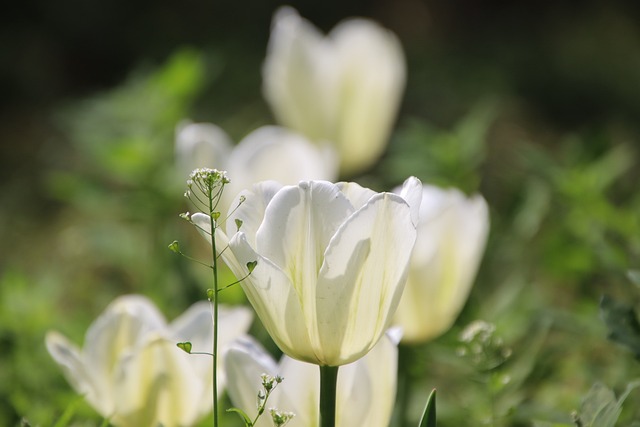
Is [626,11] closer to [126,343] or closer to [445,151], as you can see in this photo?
[445,151]

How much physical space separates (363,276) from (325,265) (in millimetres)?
29

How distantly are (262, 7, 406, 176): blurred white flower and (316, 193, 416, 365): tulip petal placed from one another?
83 cm

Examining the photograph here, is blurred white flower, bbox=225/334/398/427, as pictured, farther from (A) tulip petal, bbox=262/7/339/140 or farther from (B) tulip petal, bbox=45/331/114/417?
(A) tulip petal, bbox=262/7/339/140

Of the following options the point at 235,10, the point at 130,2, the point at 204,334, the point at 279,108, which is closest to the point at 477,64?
the point at 235,10

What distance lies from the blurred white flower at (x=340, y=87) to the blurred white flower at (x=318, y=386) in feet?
2.50

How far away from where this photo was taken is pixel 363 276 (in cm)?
73

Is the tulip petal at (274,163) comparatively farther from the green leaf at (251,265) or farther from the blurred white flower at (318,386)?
the green leaf at (251,265)

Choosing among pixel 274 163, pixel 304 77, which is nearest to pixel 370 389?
pixel 274 163

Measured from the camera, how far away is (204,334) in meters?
0.96

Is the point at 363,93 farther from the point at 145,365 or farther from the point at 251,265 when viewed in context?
the point at 251,265

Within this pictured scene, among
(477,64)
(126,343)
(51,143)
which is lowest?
(126,343)

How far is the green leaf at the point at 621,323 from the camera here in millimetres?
822

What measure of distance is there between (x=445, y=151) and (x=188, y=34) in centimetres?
266

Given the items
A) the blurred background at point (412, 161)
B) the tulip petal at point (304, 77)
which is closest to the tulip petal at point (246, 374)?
the blurred background at point (412, 161)
